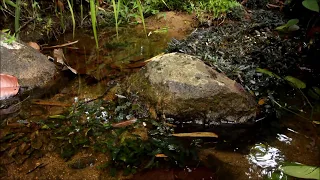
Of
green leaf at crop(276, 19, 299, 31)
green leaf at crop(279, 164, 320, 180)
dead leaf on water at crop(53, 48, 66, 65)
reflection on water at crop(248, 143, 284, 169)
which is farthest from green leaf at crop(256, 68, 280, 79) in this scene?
dead leaf on water at crop(53, 48, 66, 65)

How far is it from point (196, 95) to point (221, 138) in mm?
430

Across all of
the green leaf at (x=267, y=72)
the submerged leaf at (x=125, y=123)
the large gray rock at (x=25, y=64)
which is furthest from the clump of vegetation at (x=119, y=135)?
the green leaf at (x=267, y=72)

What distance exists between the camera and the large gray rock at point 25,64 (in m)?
2.99

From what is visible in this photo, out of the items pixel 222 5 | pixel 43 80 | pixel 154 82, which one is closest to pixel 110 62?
pixel 43 80

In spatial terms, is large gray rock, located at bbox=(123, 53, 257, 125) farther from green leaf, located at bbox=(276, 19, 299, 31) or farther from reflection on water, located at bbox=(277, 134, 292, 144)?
green leaf, located at bbox=(276, 19, 299, 31)

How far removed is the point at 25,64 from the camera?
3.08m

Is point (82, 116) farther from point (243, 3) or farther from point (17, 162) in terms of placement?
point (243, 3)

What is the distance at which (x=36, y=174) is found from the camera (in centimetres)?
204

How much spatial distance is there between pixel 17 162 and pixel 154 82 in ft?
4.20

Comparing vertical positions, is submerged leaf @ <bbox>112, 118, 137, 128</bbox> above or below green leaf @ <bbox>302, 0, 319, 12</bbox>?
below

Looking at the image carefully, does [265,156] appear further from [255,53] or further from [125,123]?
[255,53]

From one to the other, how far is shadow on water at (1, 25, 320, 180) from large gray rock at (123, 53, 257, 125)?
5.7 inches

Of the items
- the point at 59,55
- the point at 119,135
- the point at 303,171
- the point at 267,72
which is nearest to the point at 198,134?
the point at 119,135

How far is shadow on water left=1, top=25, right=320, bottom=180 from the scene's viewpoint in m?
2.11
